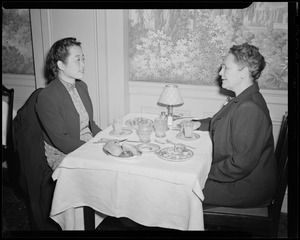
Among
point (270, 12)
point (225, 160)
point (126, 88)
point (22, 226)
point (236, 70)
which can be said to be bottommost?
point (22, 226)

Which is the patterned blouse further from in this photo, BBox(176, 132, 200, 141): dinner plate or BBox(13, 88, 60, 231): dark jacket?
BBox(176, 132, 200, 141): dinner plate

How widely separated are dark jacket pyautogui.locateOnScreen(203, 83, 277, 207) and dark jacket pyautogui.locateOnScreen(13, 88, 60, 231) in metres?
1.01

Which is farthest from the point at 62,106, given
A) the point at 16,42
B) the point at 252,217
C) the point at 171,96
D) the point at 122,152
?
the point at 252,217

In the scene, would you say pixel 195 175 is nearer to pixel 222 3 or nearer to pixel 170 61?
pixel 222 3

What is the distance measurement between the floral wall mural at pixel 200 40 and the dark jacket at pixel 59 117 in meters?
0.76

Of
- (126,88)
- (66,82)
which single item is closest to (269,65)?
(126,88)

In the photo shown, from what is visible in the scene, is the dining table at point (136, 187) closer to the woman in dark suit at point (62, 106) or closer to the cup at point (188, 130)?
the cup at point (188, 130)

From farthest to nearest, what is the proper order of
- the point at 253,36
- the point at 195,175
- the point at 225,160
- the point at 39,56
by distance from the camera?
the point at 39,56 → the point at 253,36 → the point at 225,160 → the point at 195,175

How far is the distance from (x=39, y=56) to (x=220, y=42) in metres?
1.40

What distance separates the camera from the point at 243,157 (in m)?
1.71

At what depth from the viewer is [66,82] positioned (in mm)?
2184

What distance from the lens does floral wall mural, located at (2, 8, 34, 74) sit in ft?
8.33

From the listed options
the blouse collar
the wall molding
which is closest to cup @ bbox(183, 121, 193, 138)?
the blouse collar

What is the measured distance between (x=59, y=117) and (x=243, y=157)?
3.73 feet
